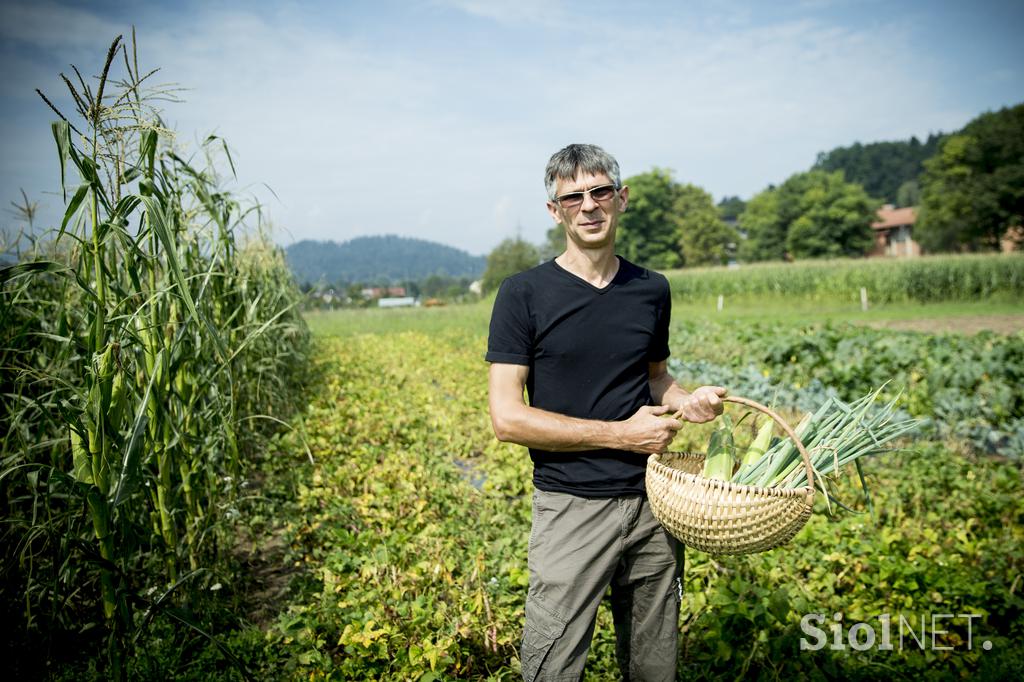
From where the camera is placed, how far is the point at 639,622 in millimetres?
2184

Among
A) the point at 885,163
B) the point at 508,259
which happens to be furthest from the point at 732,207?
the point at 508,259

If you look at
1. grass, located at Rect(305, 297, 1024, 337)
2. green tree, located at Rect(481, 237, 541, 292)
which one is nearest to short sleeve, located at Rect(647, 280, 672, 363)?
grass, located at Rect(305, 297, 1024, 337)

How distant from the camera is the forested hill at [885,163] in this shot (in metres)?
118

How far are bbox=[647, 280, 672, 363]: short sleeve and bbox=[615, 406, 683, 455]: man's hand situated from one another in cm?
30

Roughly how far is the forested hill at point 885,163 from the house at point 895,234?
154 feet

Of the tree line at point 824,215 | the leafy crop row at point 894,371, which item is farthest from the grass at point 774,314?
the tree line at point 824,215

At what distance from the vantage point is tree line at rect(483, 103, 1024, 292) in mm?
46312

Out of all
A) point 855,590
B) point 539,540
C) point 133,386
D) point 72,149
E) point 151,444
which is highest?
point 72,149

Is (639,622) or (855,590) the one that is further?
(855,590)

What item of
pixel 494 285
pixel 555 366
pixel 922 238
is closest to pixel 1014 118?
pixel 922 238

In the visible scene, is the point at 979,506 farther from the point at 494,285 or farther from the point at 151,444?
the point at 494,285

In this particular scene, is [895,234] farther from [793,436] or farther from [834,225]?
[793,436]

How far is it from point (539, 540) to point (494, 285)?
197 ft

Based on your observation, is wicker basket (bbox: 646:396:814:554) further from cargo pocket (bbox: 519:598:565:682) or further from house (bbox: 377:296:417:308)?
house (bbox: 377:296:417:308)
